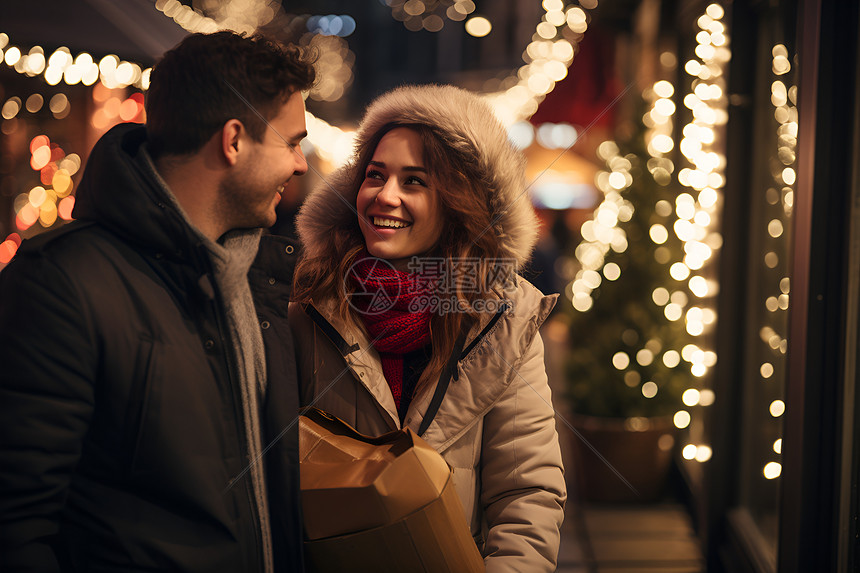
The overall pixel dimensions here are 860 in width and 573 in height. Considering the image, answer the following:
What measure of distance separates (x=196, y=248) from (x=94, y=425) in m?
0.34

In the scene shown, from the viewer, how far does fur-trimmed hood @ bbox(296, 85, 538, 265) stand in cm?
141

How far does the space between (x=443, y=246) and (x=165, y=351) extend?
2.04 ft

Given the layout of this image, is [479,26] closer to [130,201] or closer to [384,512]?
[130,201]

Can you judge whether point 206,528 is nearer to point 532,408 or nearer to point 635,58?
point 532,408

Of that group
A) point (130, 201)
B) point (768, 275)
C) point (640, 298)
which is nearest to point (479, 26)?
point (640, 298)

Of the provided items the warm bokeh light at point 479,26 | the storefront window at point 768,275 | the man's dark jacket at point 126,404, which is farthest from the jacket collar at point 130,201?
the warm bokeh light at point 479,26

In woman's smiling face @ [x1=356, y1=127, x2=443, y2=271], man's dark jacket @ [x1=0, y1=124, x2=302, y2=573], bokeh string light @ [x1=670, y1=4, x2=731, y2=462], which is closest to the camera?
man's dark jacket @ [x1=0, y1=124, x2=302, y2=573]

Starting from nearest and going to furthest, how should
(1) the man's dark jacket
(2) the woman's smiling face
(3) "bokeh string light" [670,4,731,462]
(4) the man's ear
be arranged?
1. (1) the man's dark jacket
2. (4) the man's ear
3. (2) the woman's smiling face
4. (3) "bokeh string light" [670,4,731,462]

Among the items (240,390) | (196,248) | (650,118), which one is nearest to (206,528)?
(240,390)

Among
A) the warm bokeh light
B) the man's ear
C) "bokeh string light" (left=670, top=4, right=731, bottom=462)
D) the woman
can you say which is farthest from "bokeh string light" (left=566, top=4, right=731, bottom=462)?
the man's ear

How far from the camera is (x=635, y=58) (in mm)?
6637

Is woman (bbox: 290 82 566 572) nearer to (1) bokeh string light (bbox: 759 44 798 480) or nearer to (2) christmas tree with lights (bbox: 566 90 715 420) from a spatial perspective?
(1) bokeh string light (bbox: 759 44 798 480)

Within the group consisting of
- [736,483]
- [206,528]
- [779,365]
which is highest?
[206,528]

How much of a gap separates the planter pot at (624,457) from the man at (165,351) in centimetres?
265
